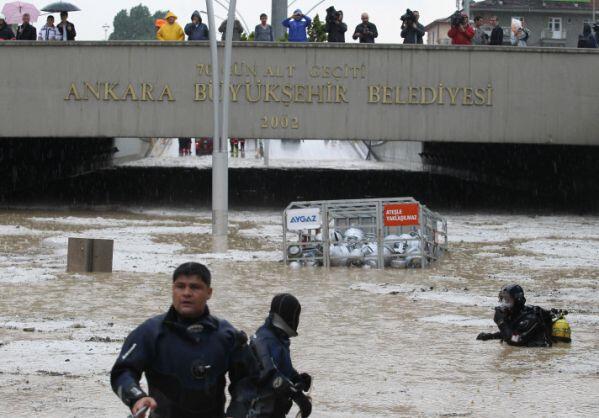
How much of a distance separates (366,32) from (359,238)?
15876 mm

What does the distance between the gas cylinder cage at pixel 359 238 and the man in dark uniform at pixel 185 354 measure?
16.3 meters

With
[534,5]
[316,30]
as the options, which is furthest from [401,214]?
[534,5]

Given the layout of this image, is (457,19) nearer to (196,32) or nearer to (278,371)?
(196,32)

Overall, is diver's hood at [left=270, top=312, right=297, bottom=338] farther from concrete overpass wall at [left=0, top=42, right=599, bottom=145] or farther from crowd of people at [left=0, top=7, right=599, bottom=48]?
concrete overpass wall at [left=0, top=42, right=599, bottom=145]

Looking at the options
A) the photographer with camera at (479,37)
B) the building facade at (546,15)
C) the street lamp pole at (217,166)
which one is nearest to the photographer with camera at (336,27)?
the photographer with camera at (479,37)

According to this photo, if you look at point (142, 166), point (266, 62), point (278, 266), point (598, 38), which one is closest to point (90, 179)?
point (142, 166)

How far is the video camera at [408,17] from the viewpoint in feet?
119

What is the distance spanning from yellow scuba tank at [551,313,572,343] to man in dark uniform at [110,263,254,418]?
8.46m

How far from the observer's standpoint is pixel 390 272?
21.5m

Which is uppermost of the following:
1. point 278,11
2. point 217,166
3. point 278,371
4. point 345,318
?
point 278,11

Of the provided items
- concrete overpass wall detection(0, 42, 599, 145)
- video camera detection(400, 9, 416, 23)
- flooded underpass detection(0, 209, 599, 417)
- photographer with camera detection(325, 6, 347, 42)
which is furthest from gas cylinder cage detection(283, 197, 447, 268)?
concrete overpass wall detection(0, 42, 599, 145)

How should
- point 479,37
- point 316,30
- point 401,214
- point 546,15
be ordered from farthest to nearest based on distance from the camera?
1. point 546,15
2. point 316,30
3. point 479,37
4. point 401,214

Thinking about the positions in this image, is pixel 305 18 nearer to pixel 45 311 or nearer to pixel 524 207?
pixel 524 207

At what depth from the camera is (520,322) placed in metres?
13.3
